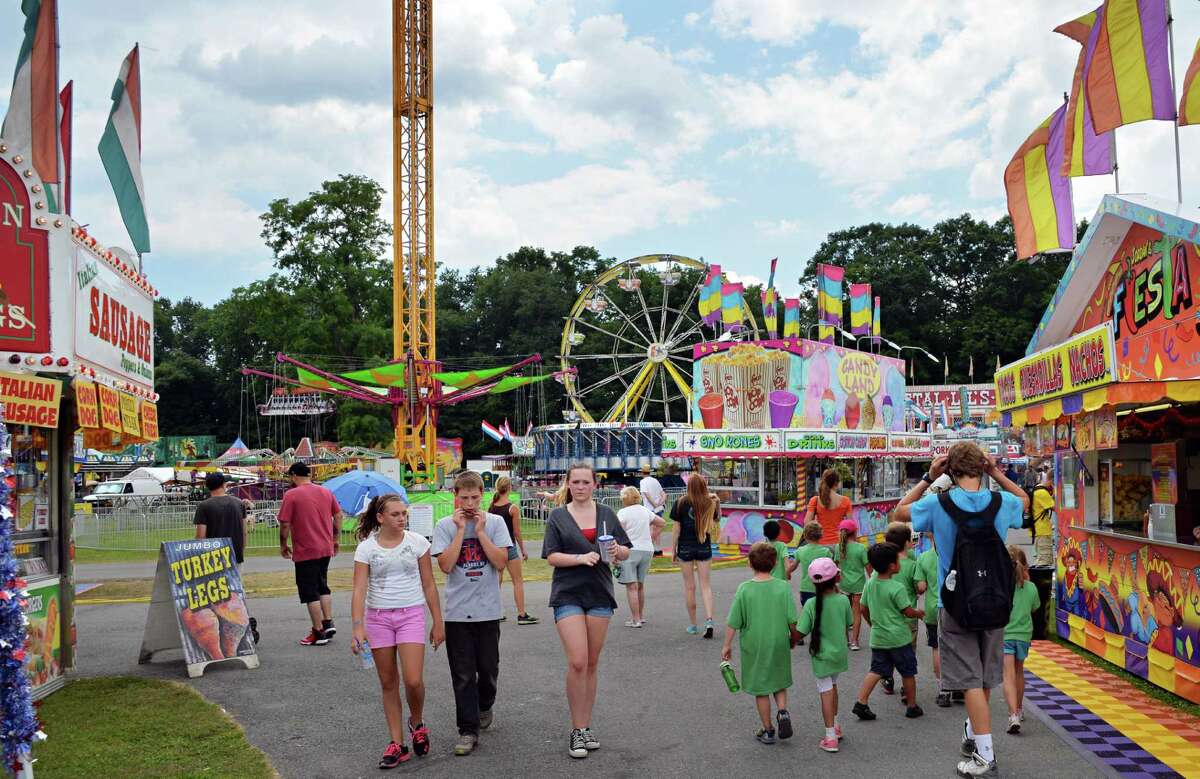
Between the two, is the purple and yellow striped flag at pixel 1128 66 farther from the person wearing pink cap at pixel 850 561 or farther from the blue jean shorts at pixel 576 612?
the blue jean shorts at pixel 576 612

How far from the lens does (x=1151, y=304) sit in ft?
26.0

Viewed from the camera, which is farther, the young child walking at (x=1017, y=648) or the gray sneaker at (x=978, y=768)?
the young child walking at (x=1017, y=648)

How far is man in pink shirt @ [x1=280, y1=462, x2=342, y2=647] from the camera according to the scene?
9.07 metres

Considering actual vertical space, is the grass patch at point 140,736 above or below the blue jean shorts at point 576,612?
below

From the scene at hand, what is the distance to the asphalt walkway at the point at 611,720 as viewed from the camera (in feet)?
17.7

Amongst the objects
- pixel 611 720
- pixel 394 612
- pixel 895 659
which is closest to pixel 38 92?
pixel 394 612

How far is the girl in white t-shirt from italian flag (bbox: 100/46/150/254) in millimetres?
5681

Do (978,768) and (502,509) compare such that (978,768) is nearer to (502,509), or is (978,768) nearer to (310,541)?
(502,509)

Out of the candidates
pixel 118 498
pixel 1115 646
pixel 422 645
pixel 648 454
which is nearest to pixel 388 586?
pixel 422 645

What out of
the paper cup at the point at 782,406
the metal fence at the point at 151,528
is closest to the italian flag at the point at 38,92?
the metal fence at the point at 151,528

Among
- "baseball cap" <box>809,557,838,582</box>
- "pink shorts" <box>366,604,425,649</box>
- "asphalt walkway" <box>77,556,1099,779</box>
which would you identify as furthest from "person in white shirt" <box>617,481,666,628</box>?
"pink shorts" <box>366,604,425,649</box>

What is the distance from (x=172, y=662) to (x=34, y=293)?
3.49 meters

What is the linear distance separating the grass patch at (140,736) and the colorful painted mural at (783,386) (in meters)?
13.8

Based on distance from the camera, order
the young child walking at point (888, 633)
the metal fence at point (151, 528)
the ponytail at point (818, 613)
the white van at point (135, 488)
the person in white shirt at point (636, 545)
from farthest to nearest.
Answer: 1. the white van at point (135, 488)
2. the metal fence at point (151, 528)
3. the person in white shirt at point (636, 545)
4. the young child walking at point (888, 633)
5. the ponytail at point (818, 613)
